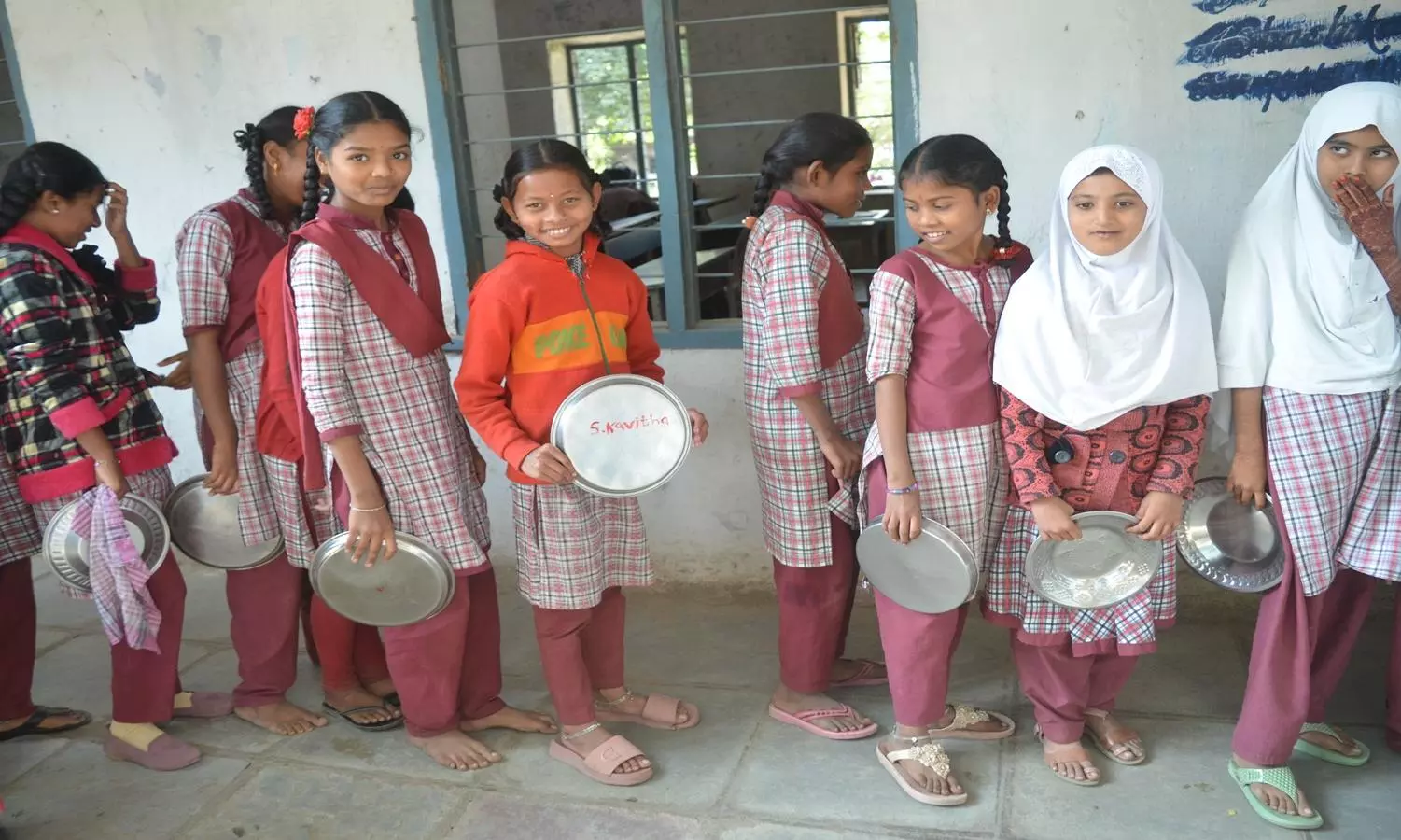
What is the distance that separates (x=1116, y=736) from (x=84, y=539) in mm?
2492

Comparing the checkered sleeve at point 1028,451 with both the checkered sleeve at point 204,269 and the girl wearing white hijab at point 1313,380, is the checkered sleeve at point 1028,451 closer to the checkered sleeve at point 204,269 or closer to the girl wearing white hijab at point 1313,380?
the girl wearing white hijab at point 1313,380

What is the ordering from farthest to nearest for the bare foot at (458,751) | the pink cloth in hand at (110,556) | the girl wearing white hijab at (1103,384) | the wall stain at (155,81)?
the wall stain at (155,81) → the bare foot at (458,751) → the pink cloth in hand at (110,556) → the girl wearing white hijab at (1103,384)

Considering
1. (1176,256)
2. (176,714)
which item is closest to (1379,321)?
(1176,256)

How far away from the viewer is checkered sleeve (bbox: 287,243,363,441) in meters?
2.26

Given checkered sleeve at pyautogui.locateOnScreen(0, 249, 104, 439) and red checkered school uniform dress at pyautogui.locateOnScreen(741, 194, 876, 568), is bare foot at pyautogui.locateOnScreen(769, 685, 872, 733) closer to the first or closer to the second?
red checkered school uniform dress at pyautogui.locateOnScreen(741, 194, 876, 568)

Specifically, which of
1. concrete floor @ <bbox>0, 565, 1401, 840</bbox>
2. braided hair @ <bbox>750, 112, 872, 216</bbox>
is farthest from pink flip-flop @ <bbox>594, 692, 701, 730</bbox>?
braided hair @ <bbox>750, 112, 872, 216</bbox>

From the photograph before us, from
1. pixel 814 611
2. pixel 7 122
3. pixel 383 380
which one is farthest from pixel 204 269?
pixel 7 122

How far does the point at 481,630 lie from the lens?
9.14 feet

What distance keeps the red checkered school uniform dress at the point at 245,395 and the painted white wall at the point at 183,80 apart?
947 millimetres

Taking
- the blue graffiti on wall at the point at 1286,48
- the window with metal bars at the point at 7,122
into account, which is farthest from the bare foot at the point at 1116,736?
the window with metal bars at the point at 7,122

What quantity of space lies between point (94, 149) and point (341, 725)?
2.33 metres

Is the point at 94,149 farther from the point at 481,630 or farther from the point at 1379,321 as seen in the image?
the point at 1379,321

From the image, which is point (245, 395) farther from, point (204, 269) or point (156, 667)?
point (156, 667)

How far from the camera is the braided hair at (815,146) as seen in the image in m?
2.47
